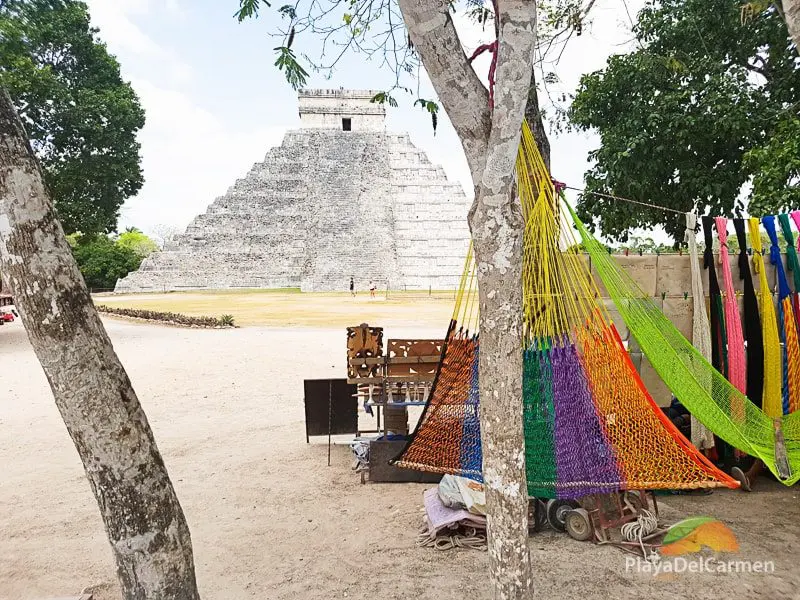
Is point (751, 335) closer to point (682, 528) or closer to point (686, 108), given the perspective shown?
point (682, 528)

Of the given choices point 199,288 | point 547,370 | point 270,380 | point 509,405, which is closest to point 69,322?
point 509,405

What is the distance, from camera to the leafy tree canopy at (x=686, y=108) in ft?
16.1

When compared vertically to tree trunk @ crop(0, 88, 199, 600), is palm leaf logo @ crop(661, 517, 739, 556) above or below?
below

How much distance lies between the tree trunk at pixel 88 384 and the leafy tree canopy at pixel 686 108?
464 cm

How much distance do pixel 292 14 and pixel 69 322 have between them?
191 centimetres

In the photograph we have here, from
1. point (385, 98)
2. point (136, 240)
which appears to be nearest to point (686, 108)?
point (385, 98)

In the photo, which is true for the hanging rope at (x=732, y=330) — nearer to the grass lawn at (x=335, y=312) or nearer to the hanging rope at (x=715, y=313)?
the hanging rope at (x=715, y=313)

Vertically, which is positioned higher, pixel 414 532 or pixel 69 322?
pixel 69 322

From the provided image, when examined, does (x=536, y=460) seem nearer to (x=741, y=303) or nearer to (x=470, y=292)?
(x=470, y=292)

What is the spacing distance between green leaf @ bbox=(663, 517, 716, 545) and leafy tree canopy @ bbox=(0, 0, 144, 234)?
32.4 ft

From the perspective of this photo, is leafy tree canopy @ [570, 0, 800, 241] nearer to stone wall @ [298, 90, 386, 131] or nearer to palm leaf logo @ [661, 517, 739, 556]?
palm leaf logo @ [661, 517, 739, 556]

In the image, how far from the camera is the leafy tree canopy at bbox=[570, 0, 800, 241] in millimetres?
4898

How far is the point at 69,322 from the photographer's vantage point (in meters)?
1.51

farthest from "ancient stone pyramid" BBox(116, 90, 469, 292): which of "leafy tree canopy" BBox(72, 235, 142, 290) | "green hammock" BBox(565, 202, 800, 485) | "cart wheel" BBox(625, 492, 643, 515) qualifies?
"cart wheel" BBox(625, 492, 643, 515)
